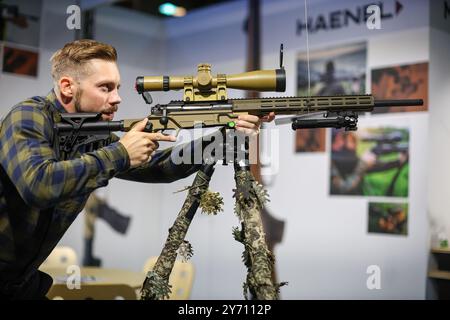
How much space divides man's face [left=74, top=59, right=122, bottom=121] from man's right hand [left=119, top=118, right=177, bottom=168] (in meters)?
0.19

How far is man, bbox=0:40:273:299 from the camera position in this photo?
1.60m

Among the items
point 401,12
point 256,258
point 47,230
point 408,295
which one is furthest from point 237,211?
point 401,12

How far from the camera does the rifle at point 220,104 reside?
1.88m

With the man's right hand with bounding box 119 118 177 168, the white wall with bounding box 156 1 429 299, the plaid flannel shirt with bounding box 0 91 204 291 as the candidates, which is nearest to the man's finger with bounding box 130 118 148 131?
the man's right hand with bounding box 119 118 177 168

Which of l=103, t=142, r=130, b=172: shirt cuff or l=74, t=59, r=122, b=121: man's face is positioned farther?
l=74, t=59, r=122, b=121: man's face

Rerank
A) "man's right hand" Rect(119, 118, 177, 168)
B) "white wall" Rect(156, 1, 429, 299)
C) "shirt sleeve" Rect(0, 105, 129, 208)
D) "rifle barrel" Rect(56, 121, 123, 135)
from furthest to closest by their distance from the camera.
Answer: "white wall" Rect(156, 1, 429, 299) → "rifle barrel" Rect(56, 121, 123, 135) → "man's right hand" Rect(119, 118, 177, 168) → "shirt sleeve" Rect(0, 105, 129, 208)

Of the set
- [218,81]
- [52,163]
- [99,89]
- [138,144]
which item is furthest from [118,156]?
[218,81]

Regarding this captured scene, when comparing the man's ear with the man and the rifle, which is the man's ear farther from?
the rifle

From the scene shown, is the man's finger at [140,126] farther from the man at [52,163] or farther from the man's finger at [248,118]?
the man's finger at [248,118]

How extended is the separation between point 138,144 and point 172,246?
1.31ft

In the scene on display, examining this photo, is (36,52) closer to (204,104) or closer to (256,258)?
(204,104)

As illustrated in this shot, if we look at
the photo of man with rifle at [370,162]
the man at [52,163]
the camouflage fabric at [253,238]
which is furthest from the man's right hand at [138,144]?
the photo of man with rifle at [370,162]

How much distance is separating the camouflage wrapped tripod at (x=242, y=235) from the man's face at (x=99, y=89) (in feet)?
1.31

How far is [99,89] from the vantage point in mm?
1909
